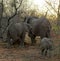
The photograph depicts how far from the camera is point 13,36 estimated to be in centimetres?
1256

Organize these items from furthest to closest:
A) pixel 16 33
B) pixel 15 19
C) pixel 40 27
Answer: pixel 15 19 < pixel 40 27 < pixel 16 33

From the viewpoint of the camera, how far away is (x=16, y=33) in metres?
12.6

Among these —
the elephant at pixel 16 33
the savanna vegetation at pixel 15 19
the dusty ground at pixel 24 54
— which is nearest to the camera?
the dusty ground at pixel 24 54

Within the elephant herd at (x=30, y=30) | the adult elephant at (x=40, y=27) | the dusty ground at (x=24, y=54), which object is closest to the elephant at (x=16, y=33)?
the elephant herd at (x=30, y=30)

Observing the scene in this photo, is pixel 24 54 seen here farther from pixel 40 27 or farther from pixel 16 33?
pixel 40 27

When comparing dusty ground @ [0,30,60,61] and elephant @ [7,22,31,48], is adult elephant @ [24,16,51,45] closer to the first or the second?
elephant @ [7,22,31,48]

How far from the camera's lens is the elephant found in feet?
41.3

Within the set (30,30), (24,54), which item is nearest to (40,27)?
(30,30)

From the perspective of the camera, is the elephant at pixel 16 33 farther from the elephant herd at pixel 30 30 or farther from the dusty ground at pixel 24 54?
the dusty ground at pixel 24 54

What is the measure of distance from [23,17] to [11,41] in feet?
9.59

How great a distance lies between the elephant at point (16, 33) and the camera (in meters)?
12.6

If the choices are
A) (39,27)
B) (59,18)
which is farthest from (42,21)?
(59,18)

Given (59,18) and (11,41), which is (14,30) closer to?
(11,41)

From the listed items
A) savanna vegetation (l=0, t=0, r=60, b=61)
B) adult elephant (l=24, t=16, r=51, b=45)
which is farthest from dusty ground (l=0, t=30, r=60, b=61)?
adult elephant (l=24, t=16, r=51, b=45)
